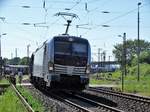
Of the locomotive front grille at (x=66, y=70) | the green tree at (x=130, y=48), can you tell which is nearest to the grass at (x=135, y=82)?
the locomotive front grille at (x=66, y=70)

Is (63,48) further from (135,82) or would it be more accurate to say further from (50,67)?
(135,82)

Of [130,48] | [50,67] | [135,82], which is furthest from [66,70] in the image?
[130,48]

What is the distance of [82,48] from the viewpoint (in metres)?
26.8

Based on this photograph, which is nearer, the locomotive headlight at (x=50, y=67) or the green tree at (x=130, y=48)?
the locomotive headlight at (x=50, y=67)

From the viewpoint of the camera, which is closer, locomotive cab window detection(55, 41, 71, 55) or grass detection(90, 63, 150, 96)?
locomotive cab window detection(55, 41, 71, 55)

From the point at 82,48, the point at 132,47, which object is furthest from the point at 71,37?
the point at 132,47

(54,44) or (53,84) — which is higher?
(54,44)

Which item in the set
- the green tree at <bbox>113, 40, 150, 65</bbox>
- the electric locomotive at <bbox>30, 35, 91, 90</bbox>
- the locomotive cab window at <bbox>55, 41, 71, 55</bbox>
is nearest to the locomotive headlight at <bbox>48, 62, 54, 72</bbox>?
the electric locomotive at <bbox>30, 35, 91, 90</bbox>

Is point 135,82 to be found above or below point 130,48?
below

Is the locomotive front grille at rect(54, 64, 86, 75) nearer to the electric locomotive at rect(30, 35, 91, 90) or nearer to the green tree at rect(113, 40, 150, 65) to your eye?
the electric locomotive at rect(30, 35, 91, 90)

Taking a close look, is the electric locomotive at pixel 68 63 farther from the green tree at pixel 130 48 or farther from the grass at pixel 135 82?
the green tree at pixel 130 48

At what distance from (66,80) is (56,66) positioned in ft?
3.30

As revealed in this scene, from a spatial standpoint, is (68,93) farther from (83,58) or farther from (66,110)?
(66,110)

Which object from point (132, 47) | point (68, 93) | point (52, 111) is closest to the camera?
point (52, 111)
